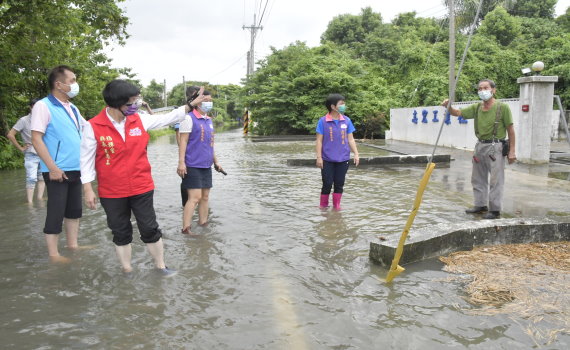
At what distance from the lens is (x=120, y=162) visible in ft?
12.6

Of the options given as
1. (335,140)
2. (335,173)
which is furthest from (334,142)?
(335,173)

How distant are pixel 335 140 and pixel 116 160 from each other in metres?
3.49

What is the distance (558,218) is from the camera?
5250 mm

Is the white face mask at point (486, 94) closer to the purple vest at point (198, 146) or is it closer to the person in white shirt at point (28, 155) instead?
the purple vest at point (198, 146)

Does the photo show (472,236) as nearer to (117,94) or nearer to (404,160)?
(117,94)

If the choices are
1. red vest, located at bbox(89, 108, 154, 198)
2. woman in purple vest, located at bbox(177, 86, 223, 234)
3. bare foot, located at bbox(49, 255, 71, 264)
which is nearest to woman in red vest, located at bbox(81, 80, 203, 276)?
red vest, located at bbox(89, 108, 154, 198)

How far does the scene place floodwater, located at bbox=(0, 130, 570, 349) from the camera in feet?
9.75

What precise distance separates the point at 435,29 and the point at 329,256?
3598 centimetres

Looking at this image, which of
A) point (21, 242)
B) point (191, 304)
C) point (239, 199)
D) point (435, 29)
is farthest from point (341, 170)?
point (435, 29)

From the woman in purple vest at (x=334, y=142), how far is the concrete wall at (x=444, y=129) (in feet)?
22.1

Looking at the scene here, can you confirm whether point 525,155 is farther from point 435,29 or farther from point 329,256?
point 435,29

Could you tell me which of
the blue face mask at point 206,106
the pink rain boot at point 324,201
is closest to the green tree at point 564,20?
the pink rain boot at point 324,201

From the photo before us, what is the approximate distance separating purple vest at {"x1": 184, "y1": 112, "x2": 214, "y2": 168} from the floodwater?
88cm

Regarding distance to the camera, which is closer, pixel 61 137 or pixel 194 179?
pixel 61 137
